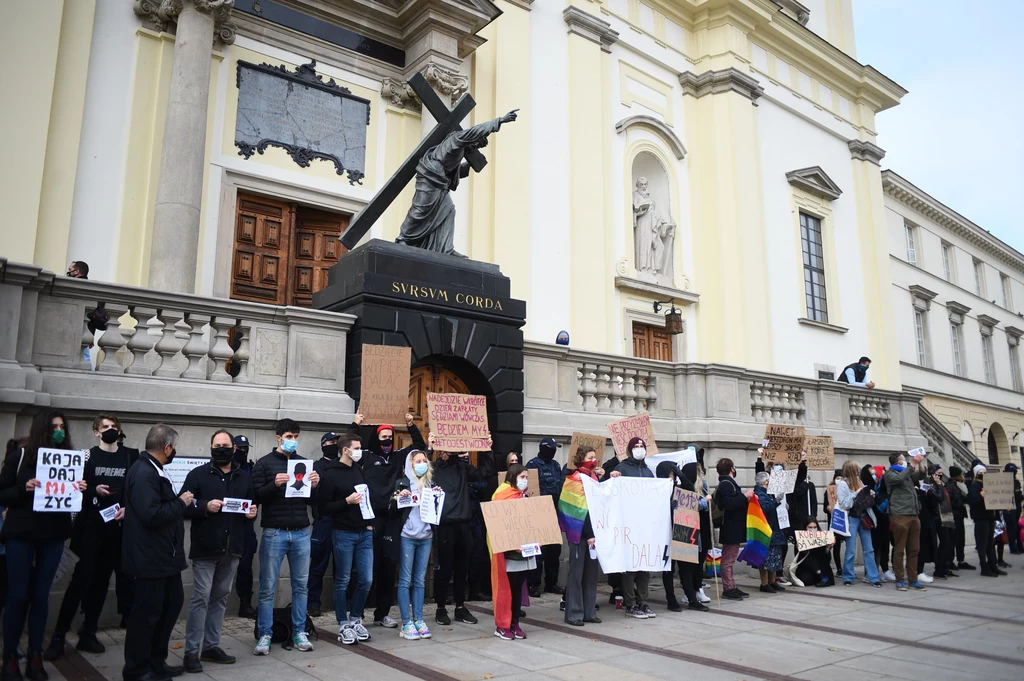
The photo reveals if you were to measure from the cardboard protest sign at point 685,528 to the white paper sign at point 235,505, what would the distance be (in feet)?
17.0

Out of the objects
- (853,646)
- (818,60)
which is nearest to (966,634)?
(853,646)

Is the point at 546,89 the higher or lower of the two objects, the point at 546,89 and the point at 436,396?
the higher

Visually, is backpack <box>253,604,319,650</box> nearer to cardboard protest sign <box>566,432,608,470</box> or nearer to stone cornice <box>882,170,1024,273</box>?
cardboard protest sign <box>566,432,608,470</box>

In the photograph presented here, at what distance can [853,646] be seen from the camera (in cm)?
772

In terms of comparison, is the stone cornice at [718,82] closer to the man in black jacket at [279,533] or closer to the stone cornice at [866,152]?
the stone cornice at [866,152]

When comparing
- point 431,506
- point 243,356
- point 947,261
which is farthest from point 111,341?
point 947,261

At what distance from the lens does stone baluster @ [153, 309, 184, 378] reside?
27.8ft

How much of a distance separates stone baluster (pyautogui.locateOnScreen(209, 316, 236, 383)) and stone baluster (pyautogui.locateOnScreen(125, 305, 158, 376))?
627 mm

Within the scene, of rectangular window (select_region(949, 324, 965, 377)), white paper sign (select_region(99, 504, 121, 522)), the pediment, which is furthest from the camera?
rectangular window (select_region(949, 324, 965, 377))

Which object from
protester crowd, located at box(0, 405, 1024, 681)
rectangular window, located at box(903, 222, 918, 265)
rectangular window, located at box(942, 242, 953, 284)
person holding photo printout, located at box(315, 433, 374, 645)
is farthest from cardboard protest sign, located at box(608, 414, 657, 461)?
rectangular window, located at box(942, 242, 953, 284)

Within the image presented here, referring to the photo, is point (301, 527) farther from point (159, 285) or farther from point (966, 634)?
point (966, 634)

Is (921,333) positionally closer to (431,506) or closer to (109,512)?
(431,506)

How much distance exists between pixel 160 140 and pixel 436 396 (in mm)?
7227

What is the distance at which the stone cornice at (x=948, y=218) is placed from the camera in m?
32.0
